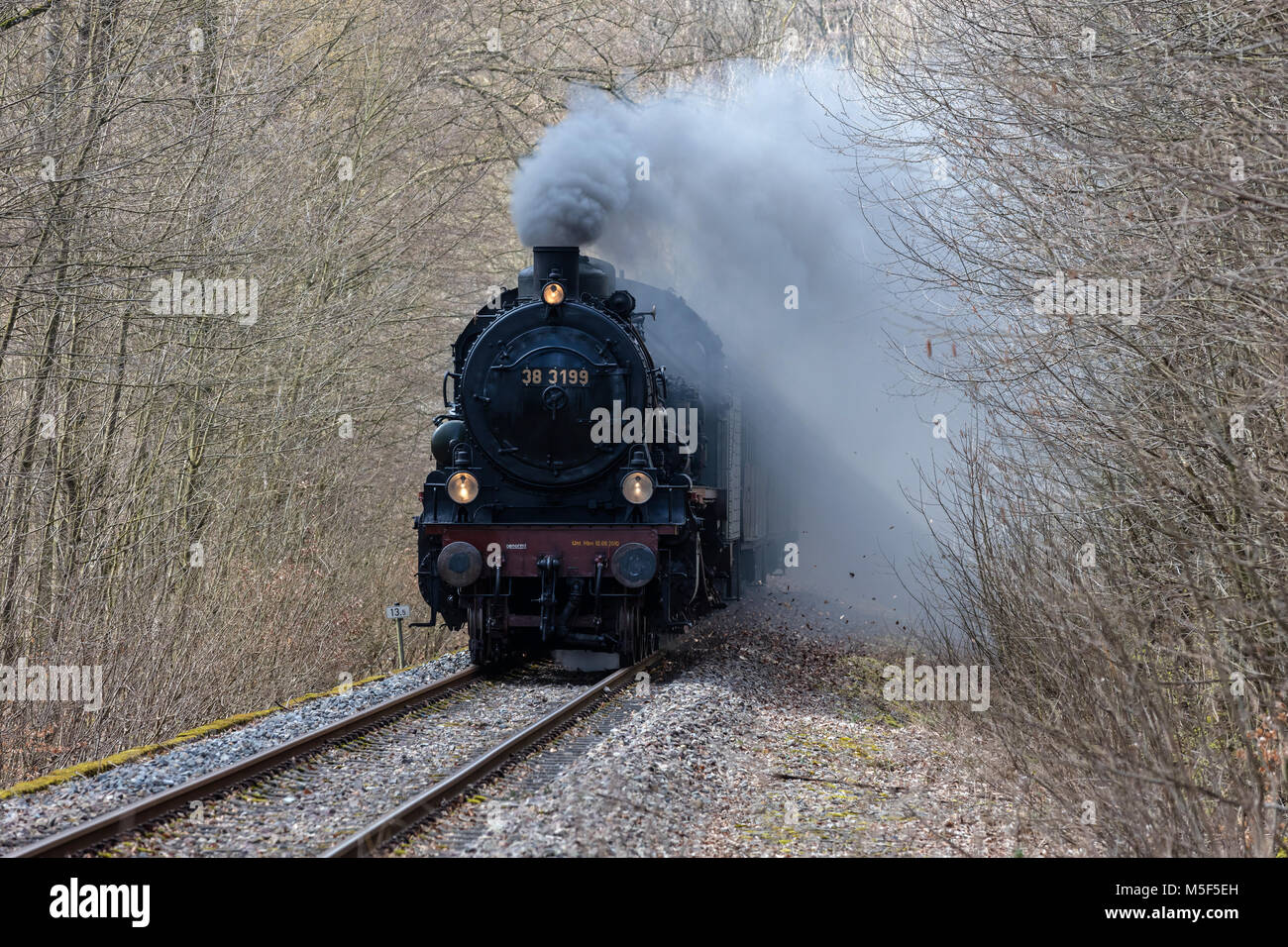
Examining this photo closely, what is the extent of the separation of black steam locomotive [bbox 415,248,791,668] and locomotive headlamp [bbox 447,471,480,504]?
1 centimetres

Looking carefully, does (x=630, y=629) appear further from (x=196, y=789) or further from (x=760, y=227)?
(x=760, y=227)

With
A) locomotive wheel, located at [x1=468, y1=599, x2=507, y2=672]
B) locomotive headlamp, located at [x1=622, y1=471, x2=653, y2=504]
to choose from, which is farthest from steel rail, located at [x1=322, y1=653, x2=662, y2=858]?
locomotive headlamp, located at [x1=622, y1=471, x2=653, y2=504]

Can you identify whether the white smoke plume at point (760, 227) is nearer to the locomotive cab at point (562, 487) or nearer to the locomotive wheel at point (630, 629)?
the locomotive cab at point (562, 487)

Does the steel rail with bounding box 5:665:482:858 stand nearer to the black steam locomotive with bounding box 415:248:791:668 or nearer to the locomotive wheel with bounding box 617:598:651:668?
the black steam locomotive with bounding box 415:248:791:668

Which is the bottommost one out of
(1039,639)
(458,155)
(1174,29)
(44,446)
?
(1039,639)

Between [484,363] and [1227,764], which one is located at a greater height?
[484,363]

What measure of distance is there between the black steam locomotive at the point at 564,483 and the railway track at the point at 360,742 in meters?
0.95

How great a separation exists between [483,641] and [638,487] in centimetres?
189

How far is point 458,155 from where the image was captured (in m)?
17.6

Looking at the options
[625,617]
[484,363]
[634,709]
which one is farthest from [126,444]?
[634,709]

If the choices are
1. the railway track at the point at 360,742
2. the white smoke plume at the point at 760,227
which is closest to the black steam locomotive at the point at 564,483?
the railway track at the point at 360,742

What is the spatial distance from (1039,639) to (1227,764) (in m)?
1.97
